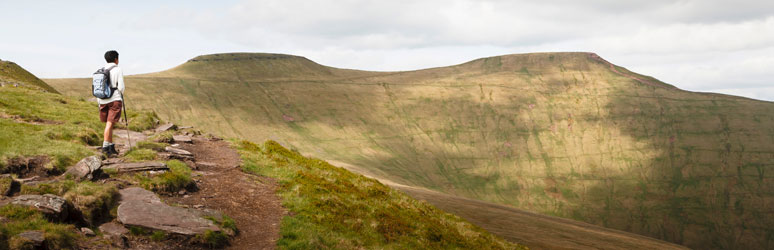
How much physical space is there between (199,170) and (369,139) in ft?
548

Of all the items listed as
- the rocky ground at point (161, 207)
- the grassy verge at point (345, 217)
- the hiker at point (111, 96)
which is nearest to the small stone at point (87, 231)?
the rocky ground at point (161, 207)

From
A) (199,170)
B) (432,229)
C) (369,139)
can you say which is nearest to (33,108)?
(199,170)

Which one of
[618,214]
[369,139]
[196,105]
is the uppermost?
[196,105]

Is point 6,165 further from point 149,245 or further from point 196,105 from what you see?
point 196,105

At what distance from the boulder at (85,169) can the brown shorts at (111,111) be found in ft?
13.4

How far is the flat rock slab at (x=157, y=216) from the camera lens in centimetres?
1313

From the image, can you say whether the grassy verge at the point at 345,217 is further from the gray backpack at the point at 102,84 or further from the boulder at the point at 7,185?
the boulder at the point at 7,185

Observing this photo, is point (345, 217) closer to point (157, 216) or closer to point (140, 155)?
point (157, 216)

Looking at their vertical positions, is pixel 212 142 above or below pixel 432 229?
above

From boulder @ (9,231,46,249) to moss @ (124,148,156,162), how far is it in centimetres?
982

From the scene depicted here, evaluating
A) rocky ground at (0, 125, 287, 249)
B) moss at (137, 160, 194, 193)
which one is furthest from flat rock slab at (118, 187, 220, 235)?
moss at (137, 160, 194, 193)

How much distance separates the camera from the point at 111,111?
1981 centimetres

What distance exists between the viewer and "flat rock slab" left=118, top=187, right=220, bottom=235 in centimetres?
1313

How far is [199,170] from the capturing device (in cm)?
2188
